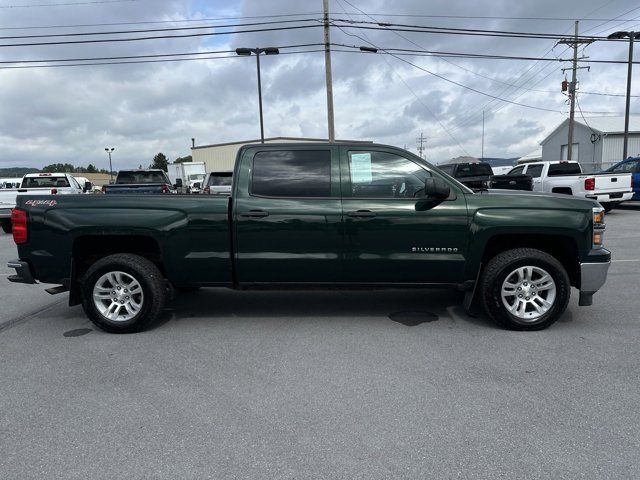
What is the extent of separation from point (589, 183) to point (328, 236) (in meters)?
12.7

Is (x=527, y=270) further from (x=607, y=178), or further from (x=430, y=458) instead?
(x=607, y=178)

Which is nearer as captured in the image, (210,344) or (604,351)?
(604,351)

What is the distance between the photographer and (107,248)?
16.8 ft

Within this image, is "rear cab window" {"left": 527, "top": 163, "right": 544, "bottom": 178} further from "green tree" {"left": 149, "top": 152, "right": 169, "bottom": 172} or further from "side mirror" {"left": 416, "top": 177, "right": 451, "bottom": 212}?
"green tree" {"left": 149, "top": 152, "right": 169, "bottom": 172}

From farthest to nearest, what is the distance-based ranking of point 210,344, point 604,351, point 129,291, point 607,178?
point 607,178 < point 129,291 < point 210,344 < point 604,351

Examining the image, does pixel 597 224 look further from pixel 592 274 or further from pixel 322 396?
pixel 322 396

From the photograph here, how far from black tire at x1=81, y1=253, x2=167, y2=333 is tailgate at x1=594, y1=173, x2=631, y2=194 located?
46.6ft

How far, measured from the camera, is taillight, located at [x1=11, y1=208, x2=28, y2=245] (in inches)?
191

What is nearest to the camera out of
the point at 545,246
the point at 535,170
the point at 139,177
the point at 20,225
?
the point at 20,225

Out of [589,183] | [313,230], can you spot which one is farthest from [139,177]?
[589,183]

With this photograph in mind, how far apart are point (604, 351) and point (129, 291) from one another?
14.8 ft

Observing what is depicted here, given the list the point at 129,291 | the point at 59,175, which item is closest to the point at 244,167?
the point at 129,291

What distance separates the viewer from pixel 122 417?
10.7ft

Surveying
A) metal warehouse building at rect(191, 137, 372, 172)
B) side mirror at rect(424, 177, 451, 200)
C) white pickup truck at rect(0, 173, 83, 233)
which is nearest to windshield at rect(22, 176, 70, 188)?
white pickup truck at rect(0, 173, 83, 233)
